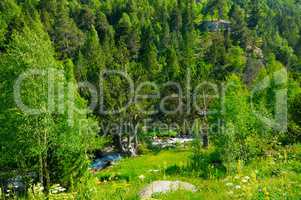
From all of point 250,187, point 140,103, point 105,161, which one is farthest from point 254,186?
point 140,103

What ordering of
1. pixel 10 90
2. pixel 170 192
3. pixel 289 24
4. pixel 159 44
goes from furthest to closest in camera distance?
pixel 289 24
pixel 159 44
pixel 10 90
pixel 170 192

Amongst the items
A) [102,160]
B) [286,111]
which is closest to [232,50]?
[102,160]

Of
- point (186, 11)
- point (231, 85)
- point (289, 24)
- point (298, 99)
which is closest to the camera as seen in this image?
point (298, 99)

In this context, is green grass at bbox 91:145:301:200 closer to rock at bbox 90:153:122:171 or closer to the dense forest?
the dense forest

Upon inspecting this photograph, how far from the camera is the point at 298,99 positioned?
4234 centimetres

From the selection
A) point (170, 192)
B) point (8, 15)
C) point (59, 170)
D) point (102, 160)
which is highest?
point (8, 15)

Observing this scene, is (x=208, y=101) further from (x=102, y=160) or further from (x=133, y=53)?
(x=133, y=53)

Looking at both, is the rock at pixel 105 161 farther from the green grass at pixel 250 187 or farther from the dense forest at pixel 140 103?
the green grass at pixel 250 187

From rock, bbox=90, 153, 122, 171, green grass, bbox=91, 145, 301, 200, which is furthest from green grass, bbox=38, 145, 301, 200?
rock, bbox=90, 153, 122, 171

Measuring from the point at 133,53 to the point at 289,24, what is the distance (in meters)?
98.9

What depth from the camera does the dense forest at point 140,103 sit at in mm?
28922

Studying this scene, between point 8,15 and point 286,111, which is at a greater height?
point 8,15

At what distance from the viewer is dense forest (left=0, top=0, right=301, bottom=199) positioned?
1139 inches

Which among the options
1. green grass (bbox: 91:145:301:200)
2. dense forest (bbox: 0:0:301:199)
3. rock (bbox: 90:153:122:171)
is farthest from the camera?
rock (bbox: 90:153:122:171)
